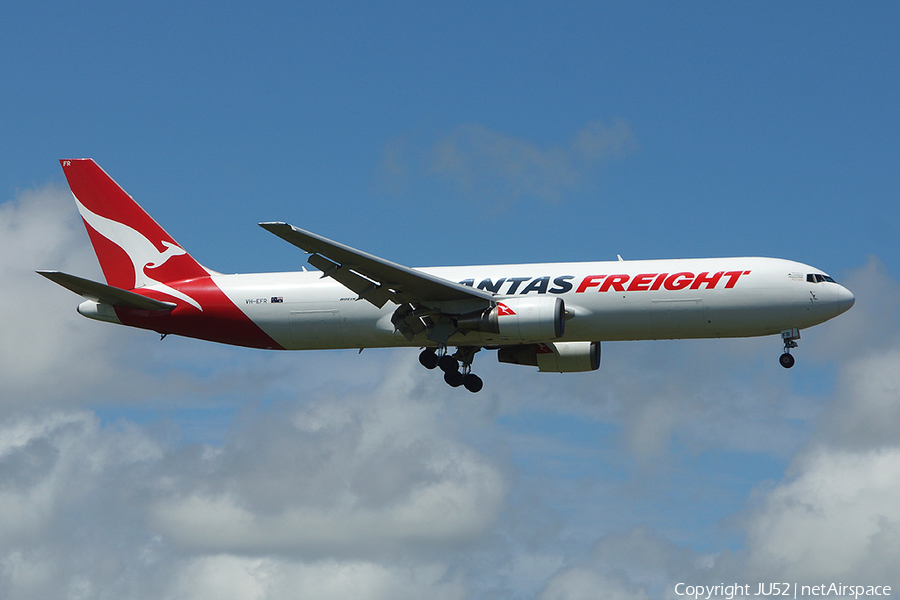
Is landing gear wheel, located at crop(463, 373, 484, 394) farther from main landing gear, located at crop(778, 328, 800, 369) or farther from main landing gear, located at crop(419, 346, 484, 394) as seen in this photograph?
main landing gear, located at crop(778, 328, 800, 369)

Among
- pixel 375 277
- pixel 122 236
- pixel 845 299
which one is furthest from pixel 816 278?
pixel 122 236

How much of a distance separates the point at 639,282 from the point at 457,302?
677 centimetres

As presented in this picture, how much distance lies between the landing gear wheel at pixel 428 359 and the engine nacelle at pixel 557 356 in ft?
11.2

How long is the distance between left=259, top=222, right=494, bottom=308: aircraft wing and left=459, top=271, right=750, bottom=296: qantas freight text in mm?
2084

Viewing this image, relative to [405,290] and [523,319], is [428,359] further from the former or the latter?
[523,319]

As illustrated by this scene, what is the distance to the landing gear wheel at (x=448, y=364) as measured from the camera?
145 feet

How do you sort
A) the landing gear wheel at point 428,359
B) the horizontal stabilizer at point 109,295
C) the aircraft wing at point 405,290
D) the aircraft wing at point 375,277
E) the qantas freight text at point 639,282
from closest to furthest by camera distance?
1. the aircraft wing at point 375,277
2. the aircraft wing at point 405,290
3. the qantas freight text at point 639,282
4. the horizontal stabilizer at point 109,295
5. the landing gear wheel at point 428,359

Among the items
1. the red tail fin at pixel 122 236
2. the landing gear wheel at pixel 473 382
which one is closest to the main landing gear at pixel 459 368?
the landing gear wheel at pixel 473 382

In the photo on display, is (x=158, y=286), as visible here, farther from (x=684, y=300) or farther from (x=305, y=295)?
(x=684, y=300)

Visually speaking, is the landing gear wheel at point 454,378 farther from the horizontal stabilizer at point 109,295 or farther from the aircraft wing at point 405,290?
the horizontal stabilizer at point 109,295

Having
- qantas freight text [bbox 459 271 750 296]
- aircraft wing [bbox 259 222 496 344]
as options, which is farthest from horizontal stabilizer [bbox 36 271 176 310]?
qantas freight text [bbox 459 271 750 296]

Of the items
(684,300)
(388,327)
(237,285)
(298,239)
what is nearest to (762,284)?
(684,300)

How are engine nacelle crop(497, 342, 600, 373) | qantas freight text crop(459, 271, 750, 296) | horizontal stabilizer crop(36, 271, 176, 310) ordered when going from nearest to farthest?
1. qantas freight text crop(459, 271, 750, 296)
2. horizontal stabilizer crop(36, 271, 176, 310)
3. engine nacelle crop(497, 342, 600, 373)

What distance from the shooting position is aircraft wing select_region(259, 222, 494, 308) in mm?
35938
